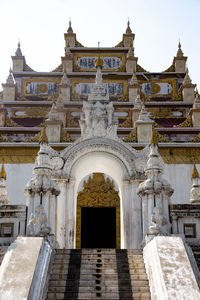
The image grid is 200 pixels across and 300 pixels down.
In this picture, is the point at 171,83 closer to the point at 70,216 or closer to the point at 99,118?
the point at 99,118

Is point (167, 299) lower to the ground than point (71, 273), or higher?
lower

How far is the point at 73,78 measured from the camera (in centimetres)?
2702

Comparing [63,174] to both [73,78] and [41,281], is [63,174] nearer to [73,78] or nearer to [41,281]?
[41,281]

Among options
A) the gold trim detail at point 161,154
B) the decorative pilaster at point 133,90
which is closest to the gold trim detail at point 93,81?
the decorative pilaster at point 133,90

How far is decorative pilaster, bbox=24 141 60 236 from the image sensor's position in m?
9.99

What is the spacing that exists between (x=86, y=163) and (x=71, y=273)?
16.9ft

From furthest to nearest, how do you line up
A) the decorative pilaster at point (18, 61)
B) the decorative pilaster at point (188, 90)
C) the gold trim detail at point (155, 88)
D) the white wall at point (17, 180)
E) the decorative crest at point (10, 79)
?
the decorative pilaster at point (18, 61), the gold trim detail at point (155, 88), the decorative crest at point (10, 79), the decorative pilaster at point (188, 90), the white wall at point (17, 180)

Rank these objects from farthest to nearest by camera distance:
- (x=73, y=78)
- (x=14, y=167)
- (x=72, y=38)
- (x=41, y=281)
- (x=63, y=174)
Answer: (x=72, y=38) < (x=73, y=78) < (x=14, y=167) < (x=63, y=174) < (x=41, y=281)

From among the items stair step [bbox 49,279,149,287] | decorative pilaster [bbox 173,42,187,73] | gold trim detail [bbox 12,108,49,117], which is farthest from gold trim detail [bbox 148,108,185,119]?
stair step [bbox 49,279,149,287]

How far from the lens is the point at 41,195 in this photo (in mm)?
10625

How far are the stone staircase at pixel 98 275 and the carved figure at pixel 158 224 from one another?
70 cm

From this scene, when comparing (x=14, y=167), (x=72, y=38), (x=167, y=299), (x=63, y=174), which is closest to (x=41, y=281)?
(x=167, y=299)

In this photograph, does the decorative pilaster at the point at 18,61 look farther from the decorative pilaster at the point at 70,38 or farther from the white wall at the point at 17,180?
the white wall at the point at 17,180

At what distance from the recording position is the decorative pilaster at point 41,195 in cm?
999
